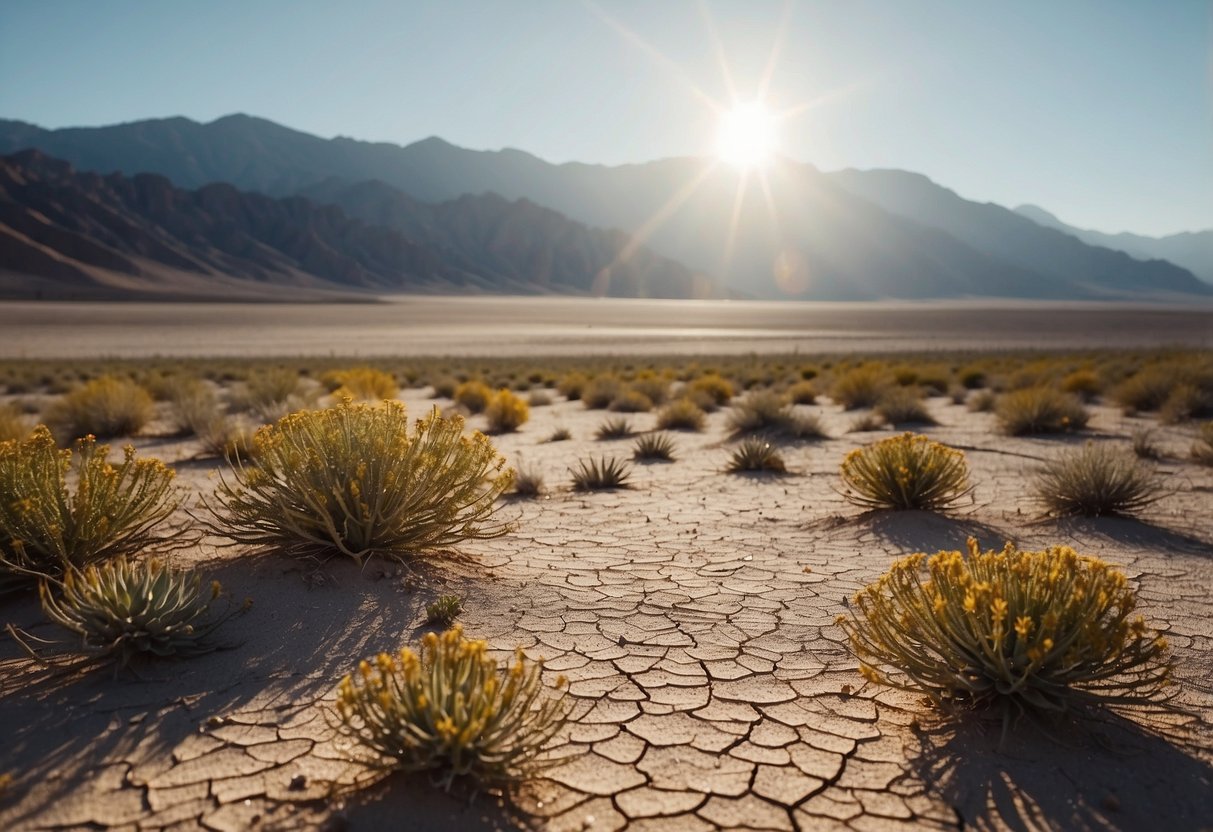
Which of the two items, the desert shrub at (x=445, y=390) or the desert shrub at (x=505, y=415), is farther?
the desert shrub at (x=445, y=390)

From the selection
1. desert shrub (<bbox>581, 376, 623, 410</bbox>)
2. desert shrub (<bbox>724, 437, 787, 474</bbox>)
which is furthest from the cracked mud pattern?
desert shrub (<bbox>581, 376, 623, 410</bbox>)

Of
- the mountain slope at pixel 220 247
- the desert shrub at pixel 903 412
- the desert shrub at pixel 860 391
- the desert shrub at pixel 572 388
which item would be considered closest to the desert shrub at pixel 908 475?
the desert shrub at pixel 903 412

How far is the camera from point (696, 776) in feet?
10.8

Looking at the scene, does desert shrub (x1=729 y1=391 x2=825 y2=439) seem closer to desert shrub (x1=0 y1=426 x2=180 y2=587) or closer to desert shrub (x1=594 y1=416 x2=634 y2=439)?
desert shrub (x1=594 y1=416 x2=634 y2=439)

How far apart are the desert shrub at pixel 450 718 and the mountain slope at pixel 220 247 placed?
107490mm

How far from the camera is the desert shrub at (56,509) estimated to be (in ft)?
15.7

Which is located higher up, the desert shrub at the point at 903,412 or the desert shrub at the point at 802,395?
the desert shrub at the point at 903,412

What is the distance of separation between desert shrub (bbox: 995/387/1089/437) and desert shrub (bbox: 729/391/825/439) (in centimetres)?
313

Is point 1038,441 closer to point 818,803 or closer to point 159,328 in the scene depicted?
point 818,803

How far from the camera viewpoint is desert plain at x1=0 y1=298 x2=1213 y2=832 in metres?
3.05

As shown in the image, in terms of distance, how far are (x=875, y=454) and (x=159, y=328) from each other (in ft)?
200

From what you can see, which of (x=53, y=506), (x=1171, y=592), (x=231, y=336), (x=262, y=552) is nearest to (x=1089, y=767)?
(x=1171, y=592)

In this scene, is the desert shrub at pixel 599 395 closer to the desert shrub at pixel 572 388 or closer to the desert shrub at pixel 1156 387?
the desert shrub at pixel 572 388

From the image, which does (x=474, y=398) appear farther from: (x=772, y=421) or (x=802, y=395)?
(x=802, y=395)
